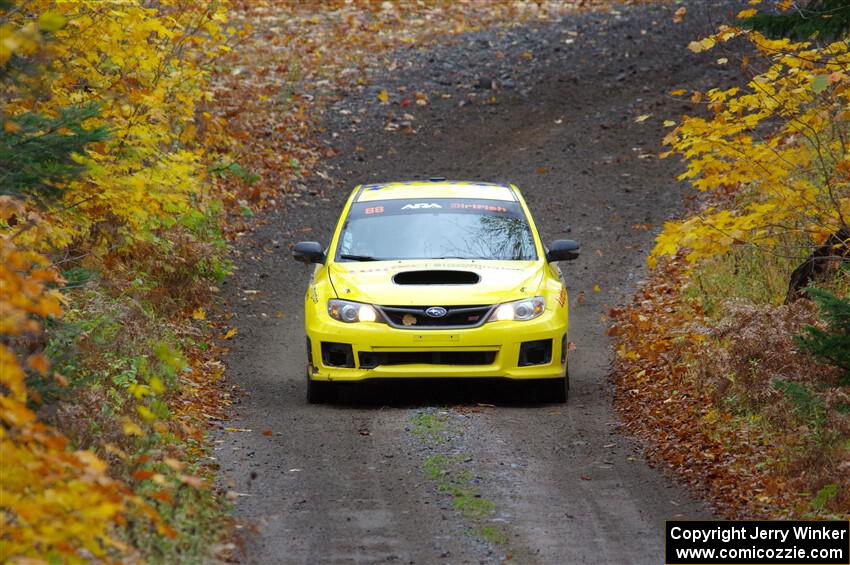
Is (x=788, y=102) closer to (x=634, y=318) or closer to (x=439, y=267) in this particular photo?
(x=439, y=267)

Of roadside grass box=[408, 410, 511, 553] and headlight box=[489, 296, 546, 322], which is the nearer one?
roadside grass box=[408, 410, 511, 553]

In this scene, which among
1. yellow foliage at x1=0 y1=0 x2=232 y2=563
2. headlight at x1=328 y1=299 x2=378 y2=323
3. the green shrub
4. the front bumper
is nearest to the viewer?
yellow foliage at x1=0 y1=0 x2=232 y2=563

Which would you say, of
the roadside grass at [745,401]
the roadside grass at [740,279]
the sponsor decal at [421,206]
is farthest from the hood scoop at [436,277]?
the roadside grass at [740,279]

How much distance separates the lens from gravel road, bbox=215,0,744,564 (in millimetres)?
7500

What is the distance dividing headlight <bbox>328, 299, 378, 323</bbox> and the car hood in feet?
0.20

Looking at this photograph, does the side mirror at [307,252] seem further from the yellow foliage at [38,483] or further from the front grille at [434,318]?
the yellow foliage at [38,483]

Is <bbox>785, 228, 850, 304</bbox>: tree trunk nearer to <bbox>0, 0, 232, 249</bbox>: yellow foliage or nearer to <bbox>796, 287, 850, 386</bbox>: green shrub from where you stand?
<bbox>796, 287, 850, 386</bbox>: green shrub

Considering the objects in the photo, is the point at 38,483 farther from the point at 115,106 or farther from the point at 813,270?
the point at 813,270

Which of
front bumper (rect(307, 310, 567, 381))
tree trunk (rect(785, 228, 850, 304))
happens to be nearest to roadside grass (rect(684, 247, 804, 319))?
tree trunk (rect(785, 228, 850, 304))

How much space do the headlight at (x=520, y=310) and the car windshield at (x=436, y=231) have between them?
86 centimetres

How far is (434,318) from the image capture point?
34.6 ft

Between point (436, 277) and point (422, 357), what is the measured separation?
79 cm

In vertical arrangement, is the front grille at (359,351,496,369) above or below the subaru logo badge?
below

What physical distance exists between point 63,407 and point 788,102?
627 cm
